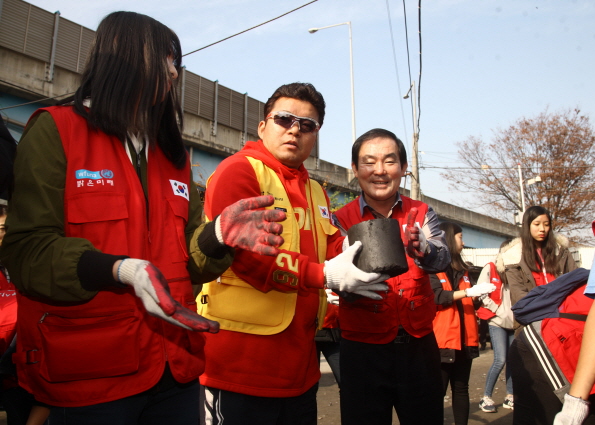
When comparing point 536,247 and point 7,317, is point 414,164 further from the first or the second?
point 7,317

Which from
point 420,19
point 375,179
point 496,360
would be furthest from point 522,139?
point 375,179

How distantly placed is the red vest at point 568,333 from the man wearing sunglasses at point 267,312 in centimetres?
109

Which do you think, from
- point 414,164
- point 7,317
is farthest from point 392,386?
point 414,164

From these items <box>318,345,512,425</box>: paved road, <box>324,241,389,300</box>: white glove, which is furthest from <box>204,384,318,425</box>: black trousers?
<box>318,345,512,425</box>: paved road

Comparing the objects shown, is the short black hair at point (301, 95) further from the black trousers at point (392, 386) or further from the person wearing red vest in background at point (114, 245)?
→ the black trousers at point (392, 386)

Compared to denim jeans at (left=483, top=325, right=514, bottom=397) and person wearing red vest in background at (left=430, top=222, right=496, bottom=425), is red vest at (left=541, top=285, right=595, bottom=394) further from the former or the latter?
denim jeans at (left=483, top=325, right=514, bottom=397)

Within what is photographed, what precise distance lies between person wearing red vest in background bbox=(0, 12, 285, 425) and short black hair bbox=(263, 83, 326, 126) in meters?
0.90

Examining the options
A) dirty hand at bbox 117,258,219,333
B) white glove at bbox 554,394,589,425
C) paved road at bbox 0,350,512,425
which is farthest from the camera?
paved road at bbox 0,350,512,425

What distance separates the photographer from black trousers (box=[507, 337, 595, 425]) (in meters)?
2.56

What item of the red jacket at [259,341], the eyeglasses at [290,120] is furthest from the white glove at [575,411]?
the eyeglasses at [290,120]

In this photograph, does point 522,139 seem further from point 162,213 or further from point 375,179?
point 162,213

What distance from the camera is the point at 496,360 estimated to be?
19.9 feet

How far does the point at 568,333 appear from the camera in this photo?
2570 mm

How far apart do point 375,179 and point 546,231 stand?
2891mm
